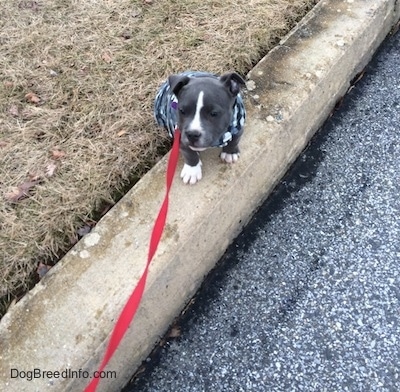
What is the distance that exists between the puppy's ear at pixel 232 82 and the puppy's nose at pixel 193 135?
32cm

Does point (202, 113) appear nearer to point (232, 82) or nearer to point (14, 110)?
point (232, 82)

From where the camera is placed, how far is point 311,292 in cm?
281

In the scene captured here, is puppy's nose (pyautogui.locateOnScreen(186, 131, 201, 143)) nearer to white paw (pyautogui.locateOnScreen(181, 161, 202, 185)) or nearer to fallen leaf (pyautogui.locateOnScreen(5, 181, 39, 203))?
white paw (pyautogui.locateOnScreen(181, 161, 202, 185))

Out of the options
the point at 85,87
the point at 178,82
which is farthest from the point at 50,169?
the point at 178,82

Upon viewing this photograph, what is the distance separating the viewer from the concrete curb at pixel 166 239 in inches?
88.4

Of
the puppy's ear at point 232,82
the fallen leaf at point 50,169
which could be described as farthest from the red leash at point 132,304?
the fallen leaf at point 50,169

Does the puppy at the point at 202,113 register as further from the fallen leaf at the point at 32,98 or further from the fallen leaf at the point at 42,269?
the fallen leaf at the point at 32,98

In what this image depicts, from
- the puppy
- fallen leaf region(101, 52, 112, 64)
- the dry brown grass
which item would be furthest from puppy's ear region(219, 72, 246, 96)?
fallen leaf region(101, 52, 112, 64)

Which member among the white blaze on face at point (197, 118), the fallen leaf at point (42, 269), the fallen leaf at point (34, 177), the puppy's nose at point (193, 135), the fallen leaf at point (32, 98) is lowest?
the fallen leaf at point (42, 269)

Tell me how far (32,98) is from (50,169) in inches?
27.1

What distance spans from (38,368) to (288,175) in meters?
1.95

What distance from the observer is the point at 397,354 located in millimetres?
2541

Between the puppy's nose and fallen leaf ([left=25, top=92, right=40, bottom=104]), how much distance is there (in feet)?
4.84

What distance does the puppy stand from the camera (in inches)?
96.3
